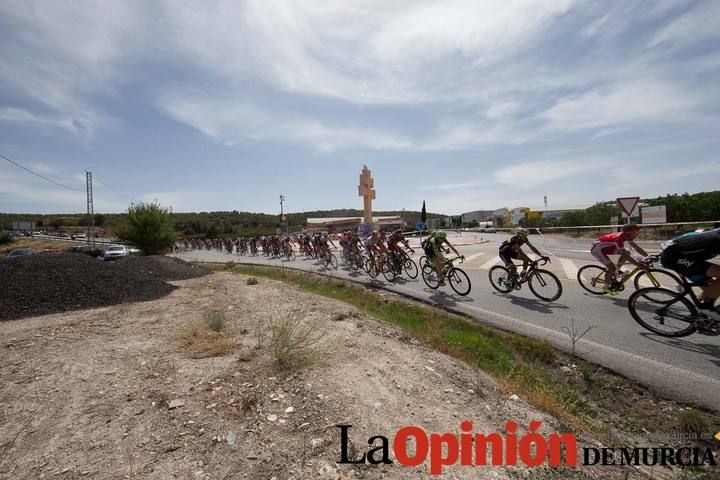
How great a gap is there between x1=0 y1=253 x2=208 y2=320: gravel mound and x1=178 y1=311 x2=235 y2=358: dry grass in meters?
4.74

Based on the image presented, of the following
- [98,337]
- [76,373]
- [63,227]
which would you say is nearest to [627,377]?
[76,373]

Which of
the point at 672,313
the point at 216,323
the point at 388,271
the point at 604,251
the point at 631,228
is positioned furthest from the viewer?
the point at 388,271

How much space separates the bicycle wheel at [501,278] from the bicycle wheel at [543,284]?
49 centimetres

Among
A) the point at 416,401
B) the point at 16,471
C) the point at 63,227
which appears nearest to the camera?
the point at 16,471

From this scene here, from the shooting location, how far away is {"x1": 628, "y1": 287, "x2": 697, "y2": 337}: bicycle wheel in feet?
15.3

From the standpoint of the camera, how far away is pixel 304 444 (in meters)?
2.46

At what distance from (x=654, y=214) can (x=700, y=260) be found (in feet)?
85.6

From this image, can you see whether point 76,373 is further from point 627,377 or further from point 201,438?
point 627,377

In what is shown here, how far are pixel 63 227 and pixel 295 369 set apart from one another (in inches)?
5919

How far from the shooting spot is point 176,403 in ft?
10.2

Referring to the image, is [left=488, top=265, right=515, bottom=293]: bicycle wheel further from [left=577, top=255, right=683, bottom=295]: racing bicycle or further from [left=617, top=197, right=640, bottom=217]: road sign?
[left=617, top=197, right=640, bottom=217]: road sign

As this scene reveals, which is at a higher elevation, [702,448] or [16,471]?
[16,471]

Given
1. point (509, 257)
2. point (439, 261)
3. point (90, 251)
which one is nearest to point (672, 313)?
point (509, 257)

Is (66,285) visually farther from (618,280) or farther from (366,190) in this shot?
(366,190)
